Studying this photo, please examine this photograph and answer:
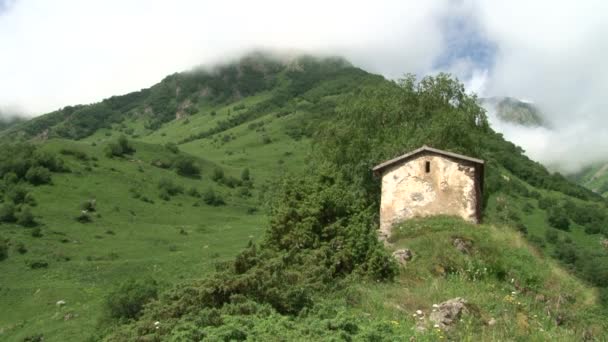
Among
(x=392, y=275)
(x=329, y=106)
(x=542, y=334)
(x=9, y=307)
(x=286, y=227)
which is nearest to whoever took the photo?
(x=542, y=334)

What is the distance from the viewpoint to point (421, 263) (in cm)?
1750

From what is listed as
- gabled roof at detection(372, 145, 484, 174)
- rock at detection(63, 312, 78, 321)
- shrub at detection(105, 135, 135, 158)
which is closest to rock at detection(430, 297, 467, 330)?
gabled roof at detection(372, 145, 484, 174)

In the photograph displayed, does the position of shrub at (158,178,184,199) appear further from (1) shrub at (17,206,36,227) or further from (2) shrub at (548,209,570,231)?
(2) shrub at (548,209,570,231)

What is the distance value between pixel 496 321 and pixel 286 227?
29.3ft

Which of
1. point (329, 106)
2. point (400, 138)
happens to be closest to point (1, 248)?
point (400, 138)

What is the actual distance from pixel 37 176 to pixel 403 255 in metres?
74.4

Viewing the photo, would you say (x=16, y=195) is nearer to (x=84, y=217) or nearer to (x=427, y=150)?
(x=84, y=217)

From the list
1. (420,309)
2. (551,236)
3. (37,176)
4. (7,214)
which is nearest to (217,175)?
(37,176)

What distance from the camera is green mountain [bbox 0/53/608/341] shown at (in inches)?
452

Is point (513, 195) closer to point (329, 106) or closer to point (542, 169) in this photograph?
point (542, 169)

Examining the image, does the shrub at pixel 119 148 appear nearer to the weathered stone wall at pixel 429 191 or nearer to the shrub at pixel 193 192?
the shrub at pixel 193 192

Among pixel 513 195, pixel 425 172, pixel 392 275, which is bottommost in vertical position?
pixel 513 195

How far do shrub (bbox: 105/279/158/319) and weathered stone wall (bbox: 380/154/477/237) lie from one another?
18.7 meters

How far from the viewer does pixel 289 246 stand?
60.8 feet
